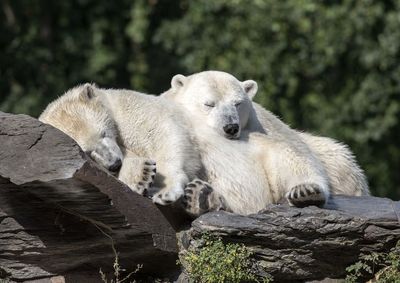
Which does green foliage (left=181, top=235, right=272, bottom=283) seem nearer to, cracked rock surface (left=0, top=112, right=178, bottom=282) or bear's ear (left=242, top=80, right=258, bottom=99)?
cracked rock surface (left=0, top=112, right=178, bottom=282)

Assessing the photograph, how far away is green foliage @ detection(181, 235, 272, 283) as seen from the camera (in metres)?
6.15

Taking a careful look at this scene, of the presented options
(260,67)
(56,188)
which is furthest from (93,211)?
(260,67)

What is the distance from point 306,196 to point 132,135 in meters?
1.13

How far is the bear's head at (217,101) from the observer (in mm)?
7211

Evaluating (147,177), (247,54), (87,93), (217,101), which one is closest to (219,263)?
(147,177)

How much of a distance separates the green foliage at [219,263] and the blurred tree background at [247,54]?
28.8 ft

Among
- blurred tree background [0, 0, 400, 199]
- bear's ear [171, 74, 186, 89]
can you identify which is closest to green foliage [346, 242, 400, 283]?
bear's ear [171, 74, 186, 89]

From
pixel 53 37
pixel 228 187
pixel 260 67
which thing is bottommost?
pixel 228 187

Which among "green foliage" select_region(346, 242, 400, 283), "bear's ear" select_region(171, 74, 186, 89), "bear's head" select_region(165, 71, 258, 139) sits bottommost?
"green foliage" select_region(346, 242, 400, 283)

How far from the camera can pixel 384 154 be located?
15656 millimetres

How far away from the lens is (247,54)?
15.3 metres

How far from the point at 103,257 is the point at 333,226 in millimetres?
1306

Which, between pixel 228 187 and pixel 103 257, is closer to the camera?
pixel 103 257

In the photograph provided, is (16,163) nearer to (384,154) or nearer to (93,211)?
(93,211)
